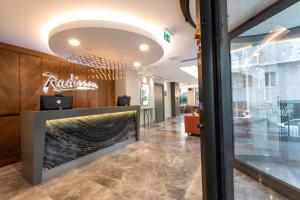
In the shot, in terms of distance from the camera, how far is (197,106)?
10.2 feet

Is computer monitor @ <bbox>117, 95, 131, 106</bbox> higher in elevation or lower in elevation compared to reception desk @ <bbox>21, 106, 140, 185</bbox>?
higher

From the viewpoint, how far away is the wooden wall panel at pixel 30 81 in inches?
174

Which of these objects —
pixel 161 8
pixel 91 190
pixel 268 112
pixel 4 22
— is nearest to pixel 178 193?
pixel 91 190

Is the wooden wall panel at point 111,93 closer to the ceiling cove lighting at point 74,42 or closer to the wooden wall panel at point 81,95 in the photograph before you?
the wooden wall panel at point 81,95

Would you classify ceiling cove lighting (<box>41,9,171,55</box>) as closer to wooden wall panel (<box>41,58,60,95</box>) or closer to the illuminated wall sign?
wooden wall panel (<box>41,58,60,95</box>)

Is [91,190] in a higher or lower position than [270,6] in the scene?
lower

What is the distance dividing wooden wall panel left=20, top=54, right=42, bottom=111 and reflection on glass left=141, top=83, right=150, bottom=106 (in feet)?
16.8

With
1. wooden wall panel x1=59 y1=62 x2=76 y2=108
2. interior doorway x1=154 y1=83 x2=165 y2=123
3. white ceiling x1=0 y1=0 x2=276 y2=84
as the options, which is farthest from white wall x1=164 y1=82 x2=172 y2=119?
white ceiling x1=0 y1=0 x2=276 y2=84

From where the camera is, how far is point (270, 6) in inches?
95.7

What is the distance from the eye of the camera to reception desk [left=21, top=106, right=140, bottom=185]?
9.68 ft

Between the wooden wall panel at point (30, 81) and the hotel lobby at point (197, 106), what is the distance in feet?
0.09

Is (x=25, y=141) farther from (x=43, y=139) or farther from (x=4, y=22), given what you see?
(x=4, y=22)

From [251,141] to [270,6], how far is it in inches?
96.3

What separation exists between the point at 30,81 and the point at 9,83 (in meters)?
0.50
